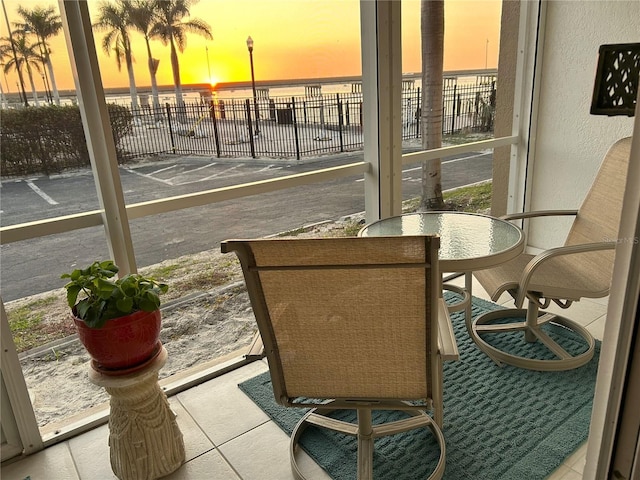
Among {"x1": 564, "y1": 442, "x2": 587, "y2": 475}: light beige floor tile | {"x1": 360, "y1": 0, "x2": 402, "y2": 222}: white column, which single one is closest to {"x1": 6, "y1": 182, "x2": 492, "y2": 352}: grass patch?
{"x1": 360, "y1": 0, "x2": 402, "y2": 222}: white column

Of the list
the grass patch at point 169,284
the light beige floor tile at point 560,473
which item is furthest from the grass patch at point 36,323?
the light beige floor tile at point 560,473

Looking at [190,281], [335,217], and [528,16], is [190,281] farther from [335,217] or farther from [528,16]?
[528,16]

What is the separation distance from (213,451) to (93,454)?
503mm

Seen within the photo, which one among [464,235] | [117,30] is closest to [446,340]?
[464,235]

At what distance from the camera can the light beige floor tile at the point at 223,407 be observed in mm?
2018

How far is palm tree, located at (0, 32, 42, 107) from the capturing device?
1722 millimetres

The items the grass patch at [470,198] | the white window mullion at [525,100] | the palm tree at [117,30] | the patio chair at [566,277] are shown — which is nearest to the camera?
the palm tree at [117,30]

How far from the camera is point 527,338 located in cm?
250

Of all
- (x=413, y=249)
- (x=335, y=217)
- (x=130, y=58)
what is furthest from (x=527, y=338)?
(x=130, y=58)

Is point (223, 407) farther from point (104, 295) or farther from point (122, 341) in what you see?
point (104, 295)

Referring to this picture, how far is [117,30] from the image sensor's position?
6.40 ft

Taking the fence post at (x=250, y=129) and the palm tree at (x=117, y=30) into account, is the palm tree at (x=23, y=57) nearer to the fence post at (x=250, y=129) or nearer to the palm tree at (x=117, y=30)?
the palm tree at (x=117, y=30)

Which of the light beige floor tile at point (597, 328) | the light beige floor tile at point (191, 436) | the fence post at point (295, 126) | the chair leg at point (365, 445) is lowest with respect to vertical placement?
the light beige floor tile at point (191, 436)

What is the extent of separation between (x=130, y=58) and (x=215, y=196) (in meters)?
0.70
